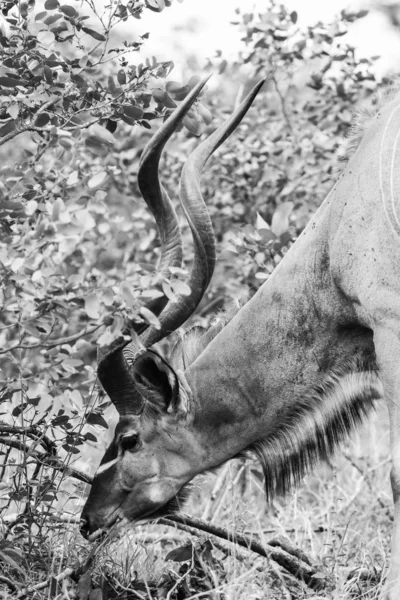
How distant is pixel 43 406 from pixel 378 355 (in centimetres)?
122

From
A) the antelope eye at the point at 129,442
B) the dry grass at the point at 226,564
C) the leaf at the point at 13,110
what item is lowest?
the dry grass at the point at 226,564

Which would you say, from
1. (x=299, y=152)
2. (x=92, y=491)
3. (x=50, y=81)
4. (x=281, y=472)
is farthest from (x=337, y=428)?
(x=299, y=152)

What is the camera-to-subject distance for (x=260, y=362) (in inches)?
145

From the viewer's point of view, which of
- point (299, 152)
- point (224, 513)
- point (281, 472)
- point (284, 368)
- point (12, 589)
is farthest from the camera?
point (299, 152)

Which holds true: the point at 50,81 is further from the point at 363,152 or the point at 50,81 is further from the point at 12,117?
the point at 363,152

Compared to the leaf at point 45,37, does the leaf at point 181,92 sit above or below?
below

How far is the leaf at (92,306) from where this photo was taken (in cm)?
275

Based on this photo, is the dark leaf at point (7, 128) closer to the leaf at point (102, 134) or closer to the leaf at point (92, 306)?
the leaf at point (102, 134)

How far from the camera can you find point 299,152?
579cm

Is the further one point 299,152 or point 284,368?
point 299,152

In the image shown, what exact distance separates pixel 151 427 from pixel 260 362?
0.53 meters

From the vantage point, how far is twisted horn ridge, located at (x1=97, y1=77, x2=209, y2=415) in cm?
338

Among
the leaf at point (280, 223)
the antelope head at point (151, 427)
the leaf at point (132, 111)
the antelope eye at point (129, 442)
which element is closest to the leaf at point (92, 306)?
the antelope head at point (151, 427)

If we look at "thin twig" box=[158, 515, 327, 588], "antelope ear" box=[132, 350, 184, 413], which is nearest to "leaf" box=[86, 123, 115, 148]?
"antelope ear" box=[132, 350, 184, 413]
